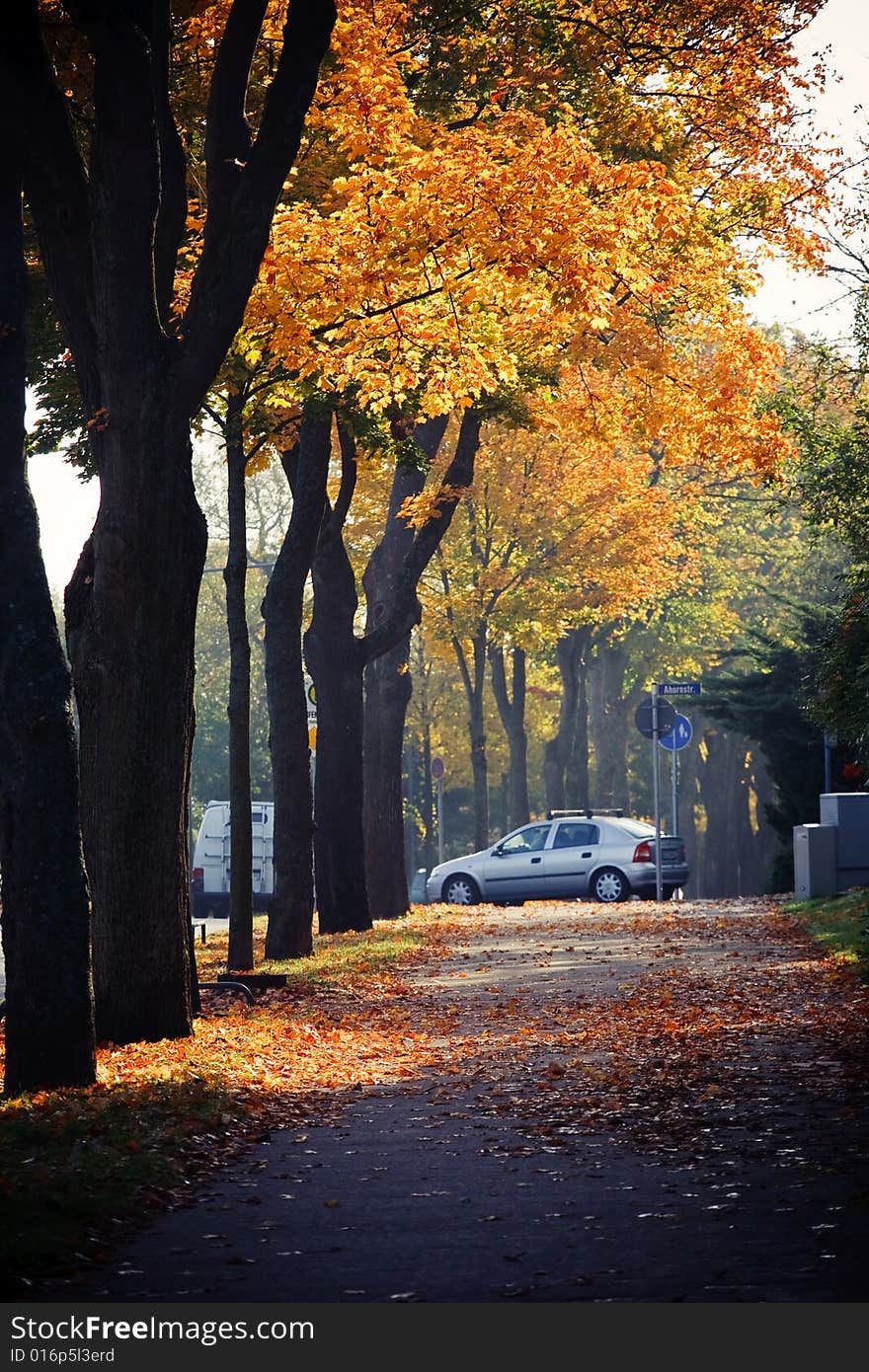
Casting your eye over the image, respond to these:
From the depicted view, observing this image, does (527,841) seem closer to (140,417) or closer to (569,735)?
(569,735)

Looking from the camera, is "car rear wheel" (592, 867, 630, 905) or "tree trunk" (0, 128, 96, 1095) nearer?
"tree trunk" (0, 128, 96, 1095)

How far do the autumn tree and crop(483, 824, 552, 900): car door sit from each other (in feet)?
73.9

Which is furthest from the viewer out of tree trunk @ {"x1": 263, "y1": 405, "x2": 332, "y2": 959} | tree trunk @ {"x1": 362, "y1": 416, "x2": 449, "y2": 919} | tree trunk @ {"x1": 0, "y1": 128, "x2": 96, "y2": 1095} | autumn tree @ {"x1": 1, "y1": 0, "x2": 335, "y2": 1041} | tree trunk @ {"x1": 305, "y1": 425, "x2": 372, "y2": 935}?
tree trunk @ {"x1": 362, "y1": 416, "x2": 449, "y2": 919}

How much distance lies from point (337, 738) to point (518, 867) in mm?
11963

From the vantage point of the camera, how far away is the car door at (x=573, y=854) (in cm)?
3431

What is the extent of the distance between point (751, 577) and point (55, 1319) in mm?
55117


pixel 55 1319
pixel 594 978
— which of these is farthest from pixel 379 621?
pixel 55 1319

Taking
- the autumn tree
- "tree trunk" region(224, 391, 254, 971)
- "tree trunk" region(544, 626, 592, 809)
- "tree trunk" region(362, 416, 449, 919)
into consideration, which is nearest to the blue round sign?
"tree trunk" region(362, 416, 449, 919)

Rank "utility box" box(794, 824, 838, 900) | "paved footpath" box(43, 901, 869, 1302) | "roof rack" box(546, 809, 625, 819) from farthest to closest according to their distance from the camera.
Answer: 1. "roof rack" box(546, 809, 625, 819)
2. "utility box" box(794, 824, 838, 900)
3. "paved footpath" box(43, 901, 869, 1302)

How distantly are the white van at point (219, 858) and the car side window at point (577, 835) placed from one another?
8.65 metres

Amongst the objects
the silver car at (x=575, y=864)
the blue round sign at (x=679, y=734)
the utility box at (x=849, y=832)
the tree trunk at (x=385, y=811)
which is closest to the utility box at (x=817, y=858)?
the utility box at (x=849, y=832)

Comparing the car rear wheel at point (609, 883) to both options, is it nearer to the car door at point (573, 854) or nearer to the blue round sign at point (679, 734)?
the car door at point (573, 854)

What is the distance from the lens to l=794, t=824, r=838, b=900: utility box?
2641 cm

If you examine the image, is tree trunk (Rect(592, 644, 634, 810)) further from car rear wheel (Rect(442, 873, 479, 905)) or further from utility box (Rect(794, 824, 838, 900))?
utility box (Rect(794, 824, 838, 900))
